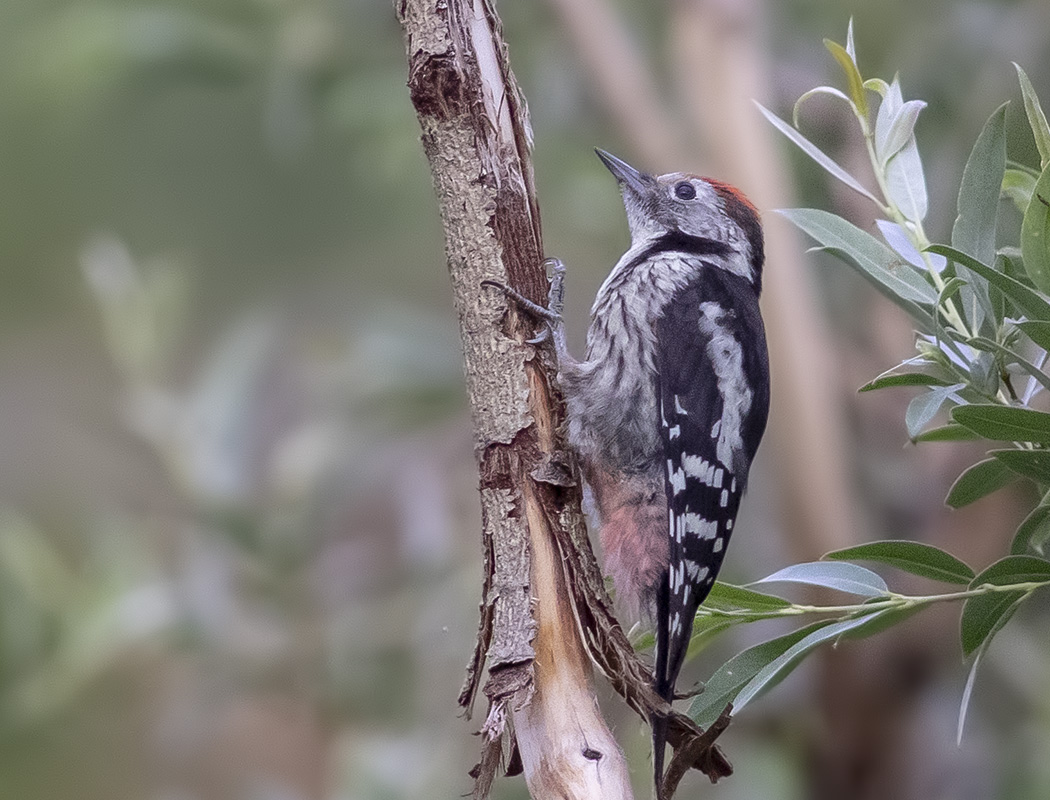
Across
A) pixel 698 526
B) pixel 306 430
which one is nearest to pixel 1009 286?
pixel 698 526

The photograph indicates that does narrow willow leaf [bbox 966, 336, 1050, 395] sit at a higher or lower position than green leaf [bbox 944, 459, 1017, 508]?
higher

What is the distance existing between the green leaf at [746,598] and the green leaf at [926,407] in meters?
0.21

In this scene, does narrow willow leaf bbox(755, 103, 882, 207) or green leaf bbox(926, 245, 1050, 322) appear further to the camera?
narrow willow leaf bbox(755, 103, 882, 207)

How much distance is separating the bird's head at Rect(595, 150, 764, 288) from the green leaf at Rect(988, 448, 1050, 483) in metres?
0.89

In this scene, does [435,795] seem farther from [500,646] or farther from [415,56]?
[415,56]

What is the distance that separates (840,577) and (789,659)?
10cm

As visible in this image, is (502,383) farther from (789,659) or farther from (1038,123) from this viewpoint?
(1038,123)

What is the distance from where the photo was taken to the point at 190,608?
2.33 meters

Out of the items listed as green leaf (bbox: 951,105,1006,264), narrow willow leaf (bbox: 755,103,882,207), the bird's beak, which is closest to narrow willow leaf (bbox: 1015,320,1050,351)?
green leaf (bbox: 951,105,1006,264)

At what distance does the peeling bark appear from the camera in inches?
37.6

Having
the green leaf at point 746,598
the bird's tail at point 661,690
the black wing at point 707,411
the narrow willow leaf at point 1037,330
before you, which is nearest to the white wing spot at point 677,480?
the black wing at point 707,411

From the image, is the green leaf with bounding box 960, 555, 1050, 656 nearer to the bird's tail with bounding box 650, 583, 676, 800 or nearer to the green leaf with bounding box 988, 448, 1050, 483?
the green leaf with bounding box 988, 448, 1050, 483

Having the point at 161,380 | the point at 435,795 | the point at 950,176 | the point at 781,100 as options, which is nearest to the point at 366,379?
the point at 161,380

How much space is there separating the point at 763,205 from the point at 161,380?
4.74 feet
